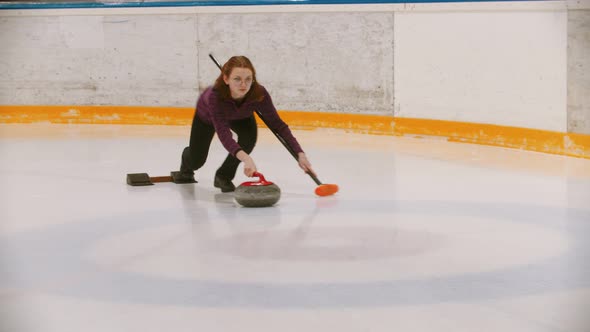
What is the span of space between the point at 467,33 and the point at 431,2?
0.42 m

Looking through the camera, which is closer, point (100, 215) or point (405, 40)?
point (100, 215)

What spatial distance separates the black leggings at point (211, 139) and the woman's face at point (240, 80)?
0.46 m

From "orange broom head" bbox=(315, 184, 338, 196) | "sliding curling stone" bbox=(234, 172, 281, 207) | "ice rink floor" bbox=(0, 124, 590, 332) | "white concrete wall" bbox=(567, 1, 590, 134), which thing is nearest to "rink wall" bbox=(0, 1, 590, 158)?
"white concrete wall" bbox=(567, 1, 590, 134)

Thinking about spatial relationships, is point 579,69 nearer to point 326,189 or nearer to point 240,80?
point 326,189

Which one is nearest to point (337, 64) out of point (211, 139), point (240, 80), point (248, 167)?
point (211, 139)

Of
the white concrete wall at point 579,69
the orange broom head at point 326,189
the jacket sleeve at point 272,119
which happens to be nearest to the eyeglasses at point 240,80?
the jacket sleeve at point 272,119

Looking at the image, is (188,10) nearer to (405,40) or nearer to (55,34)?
(55,34)

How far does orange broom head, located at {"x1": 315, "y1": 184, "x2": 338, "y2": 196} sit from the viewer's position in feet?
16.3

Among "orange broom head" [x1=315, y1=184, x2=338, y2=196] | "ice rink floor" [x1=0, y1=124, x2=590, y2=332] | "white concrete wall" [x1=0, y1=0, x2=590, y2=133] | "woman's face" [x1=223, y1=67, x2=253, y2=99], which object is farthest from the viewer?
"white concrete wall" [x1=0, y1=0, x2=590, y2=133]

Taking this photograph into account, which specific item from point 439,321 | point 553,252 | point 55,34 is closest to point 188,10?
point 55,34

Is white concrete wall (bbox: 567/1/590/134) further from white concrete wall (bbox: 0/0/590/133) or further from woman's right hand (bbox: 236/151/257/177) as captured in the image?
woman's right hand (bbox: 236/151/257/177)

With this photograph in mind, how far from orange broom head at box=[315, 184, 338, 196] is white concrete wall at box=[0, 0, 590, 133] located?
1897mm

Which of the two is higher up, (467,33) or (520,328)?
(467,33)

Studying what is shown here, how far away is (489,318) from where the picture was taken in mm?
2771
